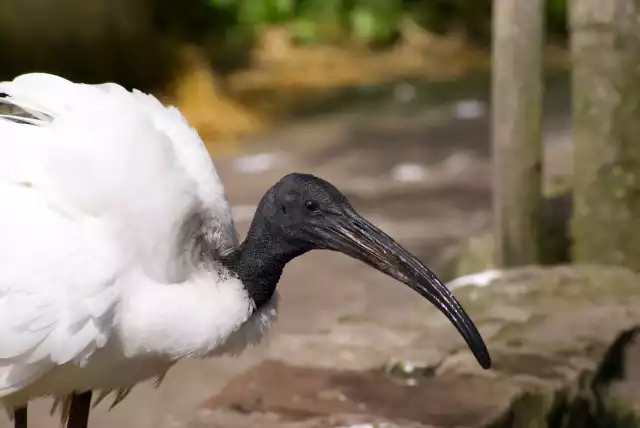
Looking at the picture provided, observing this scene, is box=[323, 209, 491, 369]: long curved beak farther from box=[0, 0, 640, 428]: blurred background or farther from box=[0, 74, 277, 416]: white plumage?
box=[0, 0, 640, 428]: blurred background

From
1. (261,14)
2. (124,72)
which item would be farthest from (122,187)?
(261,14)

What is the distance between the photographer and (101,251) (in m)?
1.89

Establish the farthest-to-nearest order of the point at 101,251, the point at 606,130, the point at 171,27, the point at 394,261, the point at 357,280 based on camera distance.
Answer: the point at 171,27, the point at 357,280, the point at 606,130, the point at 394,261, the point at 101,251

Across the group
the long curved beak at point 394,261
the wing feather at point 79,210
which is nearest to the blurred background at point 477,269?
the long curved beak at point 394,261

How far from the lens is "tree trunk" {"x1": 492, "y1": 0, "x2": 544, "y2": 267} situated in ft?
11.6

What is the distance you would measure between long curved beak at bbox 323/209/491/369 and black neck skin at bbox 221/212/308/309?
0.13 m

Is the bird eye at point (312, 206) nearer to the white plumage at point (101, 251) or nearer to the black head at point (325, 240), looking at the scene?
the black head at point (325, 240)

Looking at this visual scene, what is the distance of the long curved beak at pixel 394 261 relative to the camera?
203 centimetres

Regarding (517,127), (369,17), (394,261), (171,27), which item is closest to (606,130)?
(517,127)

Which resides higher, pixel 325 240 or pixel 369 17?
pixel 325 240

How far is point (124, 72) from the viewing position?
9.11 m

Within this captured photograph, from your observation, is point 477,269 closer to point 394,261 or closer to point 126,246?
point 394,261

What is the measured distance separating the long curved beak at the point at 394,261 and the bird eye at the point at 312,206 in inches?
1.7

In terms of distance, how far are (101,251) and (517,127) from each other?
2.14 meters
